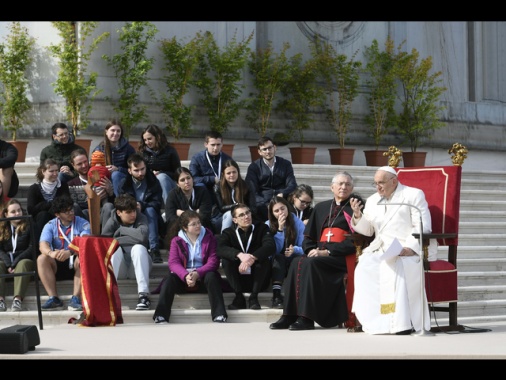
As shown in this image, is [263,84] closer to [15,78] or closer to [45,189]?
[15,78]

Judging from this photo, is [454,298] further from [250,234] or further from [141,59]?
[141,59]

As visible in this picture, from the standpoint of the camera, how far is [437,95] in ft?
52.5

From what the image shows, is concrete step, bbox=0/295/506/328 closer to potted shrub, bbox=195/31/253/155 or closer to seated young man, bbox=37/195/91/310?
seated young man, bbox=37/195/91/310

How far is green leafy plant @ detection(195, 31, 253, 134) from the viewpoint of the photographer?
14773 millimetres

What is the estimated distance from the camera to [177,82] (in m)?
14.6

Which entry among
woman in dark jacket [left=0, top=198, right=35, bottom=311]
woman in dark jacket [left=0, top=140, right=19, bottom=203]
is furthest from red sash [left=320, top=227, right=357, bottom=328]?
woman in dark jacket [left=0, top=140, right=19, bottom=203]

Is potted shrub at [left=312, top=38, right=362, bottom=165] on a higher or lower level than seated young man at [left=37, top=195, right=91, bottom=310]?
higher

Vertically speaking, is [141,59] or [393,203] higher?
[141,59]

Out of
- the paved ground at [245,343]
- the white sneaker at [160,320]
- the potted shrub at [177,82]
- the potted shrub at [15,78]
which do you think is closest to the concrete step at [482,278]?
the paved ground at [245,343]

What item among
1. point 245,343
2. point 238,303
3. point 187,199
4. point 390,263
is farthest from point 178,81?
point 245,343

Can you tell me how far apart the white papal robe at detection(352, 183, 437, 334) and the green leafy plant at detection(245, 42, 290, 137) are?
6126 mm

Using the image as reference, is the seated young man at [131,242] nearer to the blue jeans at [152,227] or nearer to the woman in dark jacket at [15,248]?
the blue jeans at [152,227]

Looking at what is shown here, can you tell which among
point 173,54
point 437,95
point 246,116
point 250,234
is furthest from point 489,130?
point 250,234

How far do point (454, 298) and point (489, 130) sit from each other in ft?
29.7
